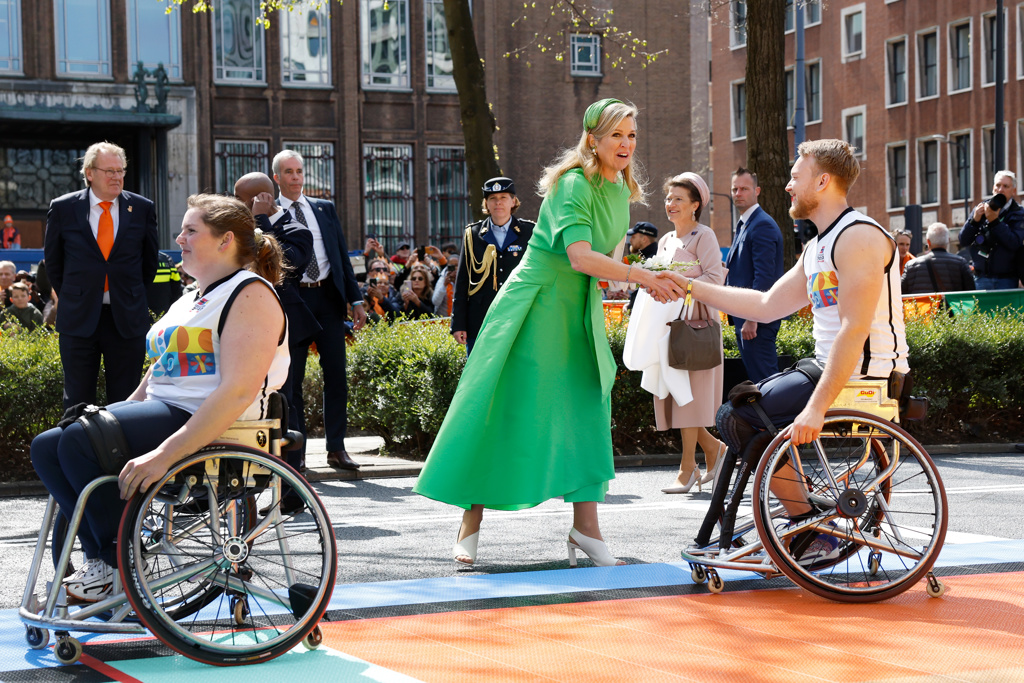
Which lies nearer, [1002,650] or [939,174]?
[1002,650]

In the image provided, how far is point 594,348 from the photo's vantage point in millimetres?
6211

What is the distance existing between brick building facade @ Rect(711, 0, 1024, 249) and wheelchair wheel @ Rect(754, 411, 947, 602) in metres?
45.5

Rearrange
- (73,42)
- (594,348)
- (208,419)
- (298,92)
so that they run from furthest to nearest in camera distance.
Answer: (298,92) < (73,42) < (594,348) < (208,419)

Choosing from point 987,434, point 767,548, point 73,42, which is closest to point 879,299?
point 767,548

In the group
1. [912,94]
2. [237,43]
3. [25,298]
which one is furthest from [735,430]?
[912,94]

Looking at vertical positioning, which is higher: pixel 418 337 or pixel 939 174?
pixel 939 174

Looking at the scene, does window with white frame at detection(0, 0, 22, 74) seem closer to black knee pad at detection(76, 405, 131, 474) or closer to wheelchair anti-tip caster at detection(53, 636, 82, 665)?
black knee pad at detection(76, 405, 131, 474)

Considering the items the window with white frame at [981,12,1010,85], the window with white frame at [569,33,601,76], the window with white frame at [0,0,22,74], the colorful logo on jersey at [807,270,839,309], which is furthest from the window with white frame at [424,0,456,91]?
the colorful logo on jersey at [807,270,839,309]

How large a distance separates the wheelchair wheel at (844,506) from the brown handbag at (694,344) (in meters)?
3.69

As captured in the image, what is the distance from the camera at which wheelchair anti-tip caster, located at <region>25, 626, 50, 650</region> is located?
4625mm

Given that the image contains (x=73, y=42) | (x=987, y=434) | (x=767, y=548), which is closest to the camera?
(x=767, y=548)

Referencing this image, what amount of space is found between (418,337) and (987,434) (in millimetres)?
5407

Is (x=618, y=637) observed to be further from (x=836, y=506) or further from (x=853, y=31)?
(x=853, y=31)

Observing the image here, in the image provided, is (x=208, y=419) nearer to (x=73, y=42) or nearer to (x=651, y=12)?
(x=73, y=42)
